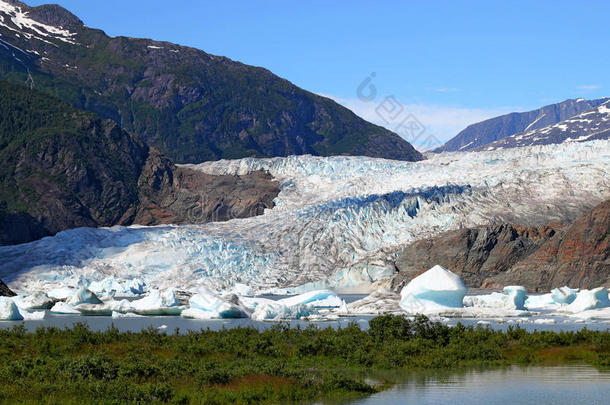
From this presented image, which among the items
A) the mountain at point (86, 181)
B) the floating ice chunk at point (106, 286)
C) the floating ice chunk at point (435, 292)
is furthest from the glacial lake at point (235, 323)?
the mountain at point (86, 181)

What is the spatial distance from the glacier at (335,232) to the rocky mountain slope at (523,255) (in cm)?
461

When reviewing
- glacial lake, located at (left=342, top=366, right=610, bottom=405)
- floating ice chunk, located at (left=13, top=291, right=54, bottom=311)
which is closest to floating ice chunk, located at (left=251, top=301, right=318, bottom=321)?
floating ice chunk, located at (left=13, top=291, right=54, bottom=311)

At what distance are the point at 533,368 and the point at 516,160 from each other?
84782 millimetres

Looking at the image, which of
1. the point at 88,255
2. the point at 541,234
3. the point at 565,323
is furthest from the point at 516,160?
the point at 565,323

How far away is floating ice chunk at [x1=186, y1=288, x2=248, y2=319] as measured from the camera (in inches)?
1970

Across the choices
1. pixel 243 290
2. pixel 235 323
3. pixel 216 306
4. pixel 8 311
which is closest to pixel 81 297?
pixel 8 311

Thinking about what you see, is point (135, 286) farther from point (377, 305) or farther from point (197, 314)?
point (377, 305)

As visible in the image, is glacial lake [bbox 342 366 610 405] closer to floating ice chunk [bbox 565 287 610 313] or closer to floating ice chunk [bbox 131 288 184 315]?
floating ice chunk [bbox 565 287 610 313]

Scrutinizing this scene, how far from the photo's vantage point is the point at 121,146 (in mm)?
150625

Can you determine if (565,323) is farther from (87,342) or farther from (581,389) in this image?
(87,342)

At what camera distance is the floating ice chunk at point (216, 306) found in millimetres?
50031

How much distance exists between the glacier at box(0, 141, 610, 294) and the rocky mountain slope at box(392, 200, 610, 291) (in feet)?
15.1

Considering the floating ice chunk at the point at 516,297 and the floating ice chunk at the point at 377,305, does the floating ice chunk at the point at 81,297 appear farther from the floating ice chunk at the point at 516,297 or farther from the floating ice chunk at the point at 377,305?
the floating ice chunk at the point at 516,297

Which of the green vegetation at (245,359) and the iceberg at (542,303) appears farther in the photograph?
the iceberg at (542,303)
